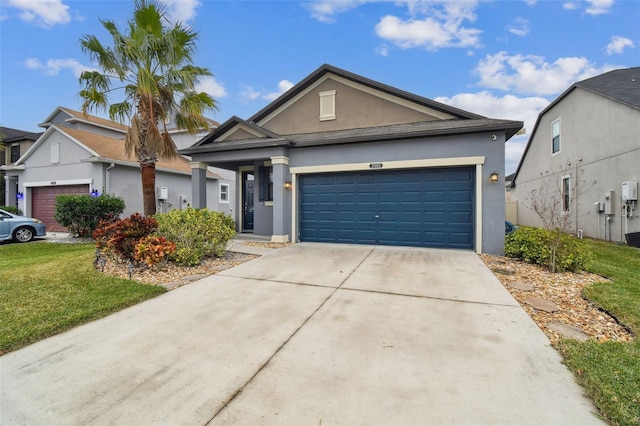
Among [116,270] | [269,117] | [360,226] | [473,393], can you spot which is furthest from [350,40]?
[473,393]

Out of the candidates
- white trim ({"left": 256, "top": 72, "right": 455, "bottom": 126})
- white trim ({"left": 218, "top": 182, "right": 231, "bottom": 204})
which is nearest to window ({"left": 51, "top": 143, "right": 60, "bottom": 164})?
white trim ({"left": 218, "top": 182, "right": 231, "bottom": 204})

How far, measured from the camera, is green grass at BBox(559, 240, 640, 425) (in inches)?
84.1

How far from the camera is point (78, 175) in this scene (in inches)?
529

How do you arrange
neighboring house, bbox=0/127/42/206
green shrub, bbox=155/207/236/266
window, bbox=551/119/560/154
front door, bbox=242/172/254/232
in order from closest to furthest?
green shrub, bbox=155/207/236/266 → front door, bbox=242/172/254/232 → window, bbox=551/119/560/154 → neighboring house, bbox=0/127/42/206

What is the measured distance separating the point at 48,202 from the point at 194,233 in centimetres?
1363

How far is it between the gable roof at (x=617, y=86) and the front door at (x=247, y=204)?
14430mm

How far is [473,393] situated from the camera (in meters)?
2.33

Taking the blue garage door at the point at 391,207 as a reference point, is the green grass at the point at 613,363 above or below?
below

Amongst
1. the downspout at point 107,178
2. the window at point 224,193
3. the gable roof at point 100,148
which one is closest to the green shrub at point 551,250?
the gable roof at point 100,148

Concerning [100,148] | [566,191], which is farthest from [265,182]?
[566,191]

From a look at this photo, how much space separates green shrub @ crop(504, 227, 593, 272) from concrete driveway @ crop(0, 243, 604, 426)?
2.48 meters

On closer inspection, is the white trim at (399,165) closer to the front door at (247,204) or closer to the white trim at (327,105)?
the white trim at (327,105)

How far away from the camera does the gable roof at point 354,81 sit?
30.6 feet

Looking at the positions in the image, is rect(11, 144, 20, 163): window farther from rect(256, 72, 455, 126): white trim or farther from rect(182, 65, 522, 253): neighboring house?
rect(256, 72, 455, 126): white trim
